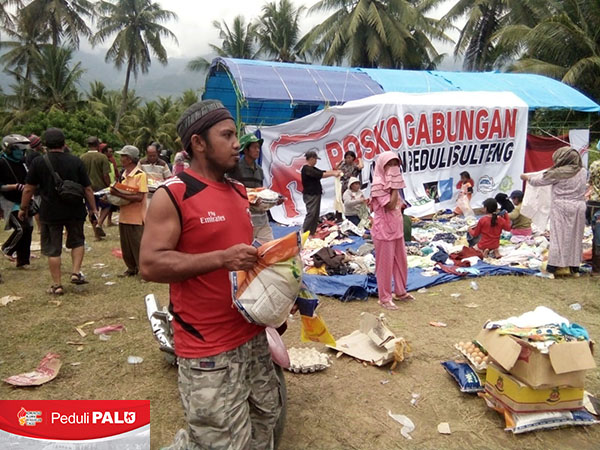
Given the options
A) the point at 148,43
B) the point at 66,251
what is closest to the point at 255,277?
the point at 66,251

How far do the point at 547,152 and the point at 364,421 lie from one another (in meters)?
11.6

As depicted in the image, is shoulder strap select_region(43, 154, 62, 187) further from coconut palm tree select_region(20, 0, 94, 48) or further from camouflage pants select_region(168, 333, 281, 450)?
coconut palm tree select_region(20, 0, 94, 48)

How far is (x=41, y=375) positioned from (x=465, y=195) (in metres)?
9.09

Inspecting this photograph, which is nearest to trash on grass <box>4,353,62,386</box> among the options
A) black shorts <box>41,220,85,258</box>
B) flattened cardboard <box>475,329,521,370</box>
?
black shorts <box>41,220,85,258</box>

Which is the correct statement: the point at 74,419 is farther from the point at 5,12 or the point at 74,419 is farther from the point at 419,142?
the point at 5,12

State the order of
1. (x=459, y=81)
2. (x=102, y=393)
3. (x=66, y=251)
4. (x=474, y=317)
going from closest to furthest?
(x=102, y=393)
(x=474, y=317)
(x=66, y=251)
(x=459, y=81)

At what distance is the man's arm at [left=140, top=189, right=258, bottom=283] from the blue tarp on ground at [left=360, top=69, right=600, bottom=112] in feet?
36.7

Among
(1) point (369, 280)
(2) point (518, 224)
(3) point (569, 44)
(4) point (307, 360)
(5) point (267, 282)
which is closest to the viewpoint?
(5) point (267, 282)

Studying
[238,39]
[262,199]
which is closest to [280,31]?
[238,39]

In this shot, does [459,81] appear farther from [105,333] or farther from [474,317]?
[105,333]

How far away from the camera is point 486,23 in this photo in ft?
82.2

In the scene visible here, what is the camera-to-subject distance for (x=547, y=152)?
1242cm

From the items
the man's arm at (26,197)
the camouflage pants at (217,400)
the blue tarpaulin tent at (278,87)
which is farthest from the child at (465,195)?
the camouflage pants at (217,400)

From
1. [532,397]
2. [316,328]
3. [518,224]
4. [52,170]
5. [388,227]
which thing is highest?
[52,170]
